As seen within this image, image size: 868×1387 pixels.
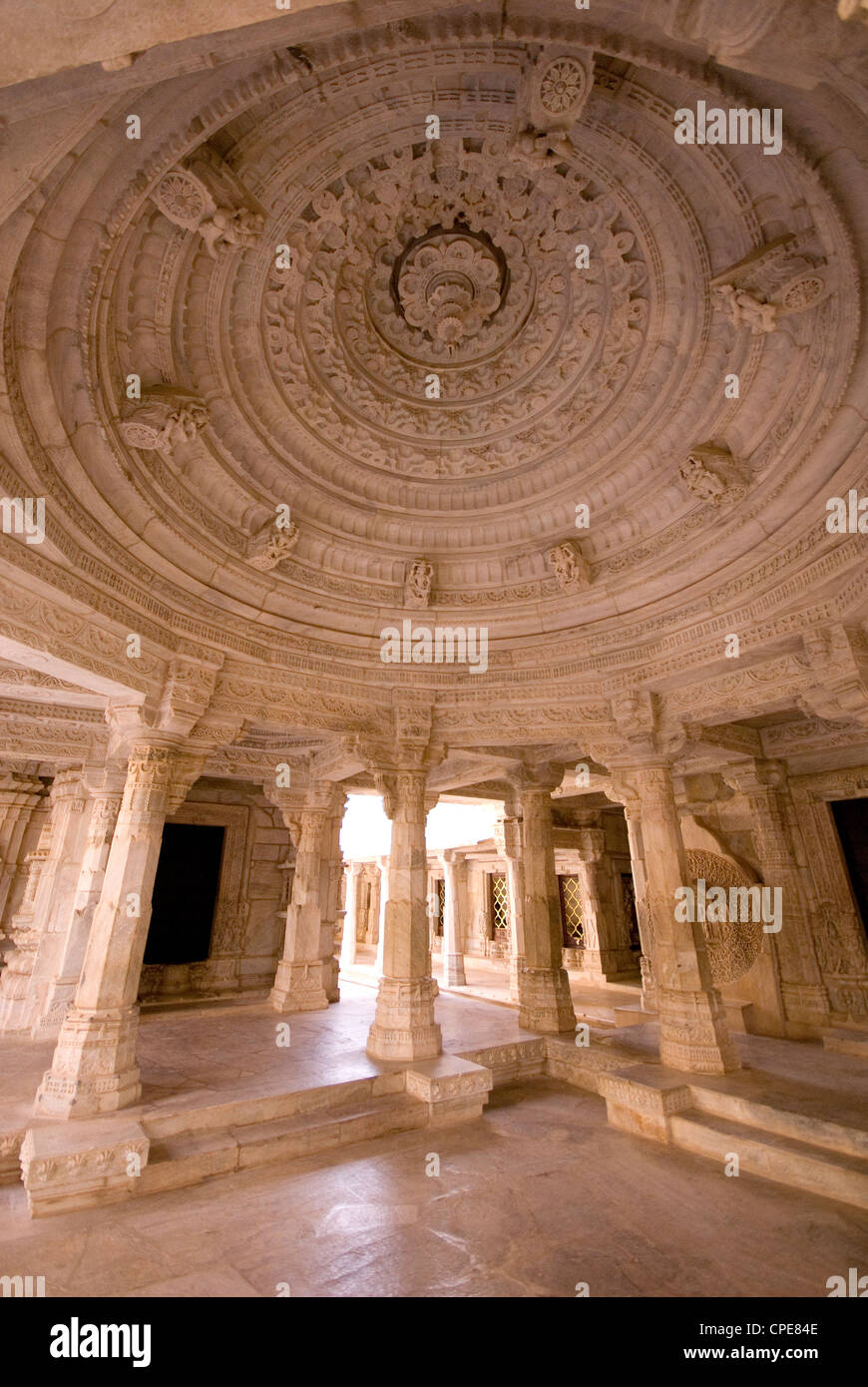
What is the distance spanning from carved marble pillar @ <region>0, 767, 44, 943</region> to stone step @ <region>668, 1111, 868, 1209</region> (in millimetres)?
10112

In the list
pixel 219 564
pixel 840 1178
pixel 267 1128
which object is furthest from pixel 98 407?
pixel 840 1178

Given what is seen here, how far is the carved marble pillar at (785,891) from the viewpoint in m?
8.80

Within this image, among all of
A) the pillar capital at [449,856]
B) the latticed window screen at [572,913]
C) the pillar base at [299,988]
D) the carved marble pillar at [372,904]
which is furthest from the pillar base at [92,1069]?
the carved marble pillar at [372,904]

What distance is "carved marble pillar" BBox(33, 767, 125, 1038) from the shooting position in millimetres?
7902

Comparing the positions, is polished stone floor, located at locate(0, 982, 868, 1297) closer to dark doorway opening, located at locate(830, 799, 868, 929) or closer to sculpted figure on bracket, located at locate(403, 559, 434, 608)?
dark doorway opening, located at locate(830, 799, 868, 929)

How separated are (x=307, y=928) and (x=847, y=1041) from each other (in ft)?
26.7

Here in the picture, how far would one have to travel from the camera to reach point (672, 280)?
4641mm

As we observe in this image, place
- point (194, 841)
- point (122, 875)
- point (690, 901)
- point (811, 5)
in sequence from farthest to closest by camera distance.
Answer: point (194, 841) < point (690, 901) < point (122, 875) < point (811, 5)

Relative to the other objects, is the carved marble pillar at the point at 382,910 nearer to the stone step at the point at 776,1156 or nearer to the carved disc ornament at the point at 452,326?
the stone step at the point at 776,1156

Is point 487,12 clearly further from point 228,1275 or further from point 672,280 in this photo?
point 228,1275

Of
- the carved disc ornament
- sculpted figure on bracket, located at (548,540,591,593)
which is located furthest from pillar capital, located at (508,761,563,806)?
sculpted figure on bracket, located at (548,540,591,593)

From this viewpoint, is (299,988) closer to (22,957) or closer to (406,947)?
(406,947)

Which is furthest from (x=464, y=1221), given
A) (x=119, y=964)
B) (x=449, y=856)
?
(x=449, y=856)

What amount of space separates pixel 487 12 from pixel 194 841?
11675 millimetres
